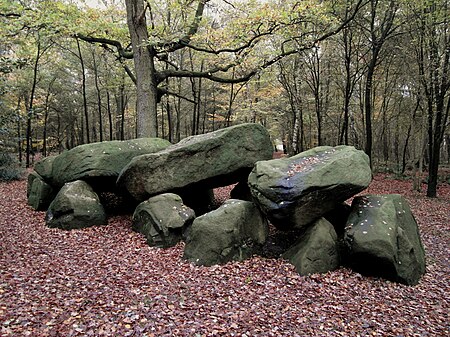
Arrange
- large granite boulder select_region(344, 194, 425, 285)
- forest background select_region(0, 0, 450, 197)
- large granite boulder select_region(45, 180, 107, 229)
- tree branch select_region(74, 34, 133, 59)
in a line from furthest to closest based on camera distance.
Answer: tree branch select_region(74, 34, 133, 59), forest background select_region(0, 0, 450, 197), large granite boulder select_region(45, 180, 107, 229), large granite boulder select_region(344, 194, 425, 285)

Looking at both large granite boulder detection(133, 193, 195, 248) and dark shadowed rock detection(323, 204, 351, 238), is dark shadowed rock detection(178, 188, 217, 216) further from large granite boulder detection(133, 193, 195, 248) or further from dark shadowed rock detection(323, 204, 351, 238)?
dark shadowed rock detection(323, 204, 351, 238)

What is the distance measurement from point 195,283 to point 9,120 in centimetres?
555

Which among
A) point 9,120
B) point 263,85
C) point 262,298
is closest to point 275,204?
point 262,298

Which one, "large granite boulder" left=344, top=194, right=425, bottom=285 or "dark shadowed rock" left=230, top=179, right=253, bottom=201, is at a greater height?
"dark shadowed rock" left=230, top=179, right=253, bottom=201

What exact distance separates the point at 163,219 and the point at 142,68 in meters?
7.52

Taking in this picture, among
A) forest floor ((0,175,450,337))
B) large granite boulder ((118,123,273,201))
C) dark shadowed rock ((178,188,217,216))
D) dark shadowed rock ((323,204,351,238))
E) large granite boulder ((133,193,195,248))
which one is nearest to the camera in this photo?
forest floor ((0,175,450,337))

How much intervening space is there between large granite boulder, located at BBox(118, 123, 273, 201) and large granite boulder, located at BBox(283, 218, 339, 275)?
2787 mm

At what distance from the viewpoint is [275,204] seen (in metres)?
6.70

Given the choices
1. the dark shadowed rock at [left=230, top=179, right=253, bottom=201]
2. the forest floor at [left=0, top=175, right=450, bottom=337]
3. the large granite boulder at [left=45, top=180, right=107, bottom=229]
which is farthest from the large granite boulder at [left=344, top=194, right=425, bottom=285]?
the large granite boulder at [left=45, top=180, right=107, bottom=229]

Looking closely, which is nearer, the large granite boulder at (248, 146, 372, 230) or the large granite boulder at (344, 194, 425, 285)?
the large granite boulder at (344, 194, 425, 285)

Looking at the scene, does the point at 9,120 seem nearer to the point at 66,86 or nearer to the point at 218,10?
the point at 218,10

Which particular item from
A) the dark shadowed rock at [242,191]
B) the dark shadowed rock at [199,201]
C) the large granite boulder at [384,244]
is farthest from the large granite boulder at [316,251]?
the dark shadowed rock at [199,201]

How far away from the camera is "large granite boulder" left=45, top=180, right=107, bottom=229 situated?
8352 millimetres

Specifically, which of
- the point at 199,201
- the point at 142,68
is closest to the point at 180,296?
the point at 199,201
